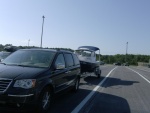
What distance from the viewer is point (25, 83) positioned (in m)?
7.19

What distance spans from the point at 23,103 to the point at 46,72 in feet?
4.37

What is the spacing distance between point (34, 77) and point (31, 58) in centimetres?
173

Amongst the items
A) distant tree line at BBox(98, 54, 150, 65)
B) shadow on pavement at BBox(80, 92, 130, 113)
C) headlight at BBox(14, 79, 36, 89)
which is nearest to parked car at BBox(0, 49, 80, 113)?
headlight at BBox(14, 79, 36, 89)

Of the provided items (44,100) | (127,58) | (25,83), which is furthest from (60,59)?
(127,58)

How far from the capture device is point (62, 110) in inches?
327

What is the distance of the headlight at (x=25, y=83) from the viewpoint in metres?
7.12

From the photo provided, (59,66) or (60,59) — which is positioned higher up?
(60,59)

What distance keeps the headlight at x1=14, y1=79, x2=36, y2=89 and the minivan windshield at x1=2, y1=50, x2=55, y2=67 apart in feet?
4.34

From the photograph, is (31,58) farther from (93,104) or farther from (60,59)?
(93,104)

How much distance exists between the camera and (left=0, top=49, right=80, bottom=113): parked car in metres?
7.00

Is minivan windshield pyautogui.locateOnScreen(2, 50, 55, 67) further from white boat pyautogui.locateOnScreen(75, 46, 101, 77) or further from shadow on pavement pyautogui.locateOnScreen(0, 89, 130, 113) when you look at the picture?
white boat pyautogui.locateOnScreen(75, 46, 101, 77)

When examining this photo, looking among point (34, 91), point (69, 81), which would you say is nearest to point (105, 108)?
point (69, 81)

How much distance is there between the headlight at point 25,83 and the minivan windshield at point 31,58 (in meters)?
1.32

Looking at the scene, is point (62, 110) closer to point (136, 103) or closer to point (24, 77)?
point (24, 77)
